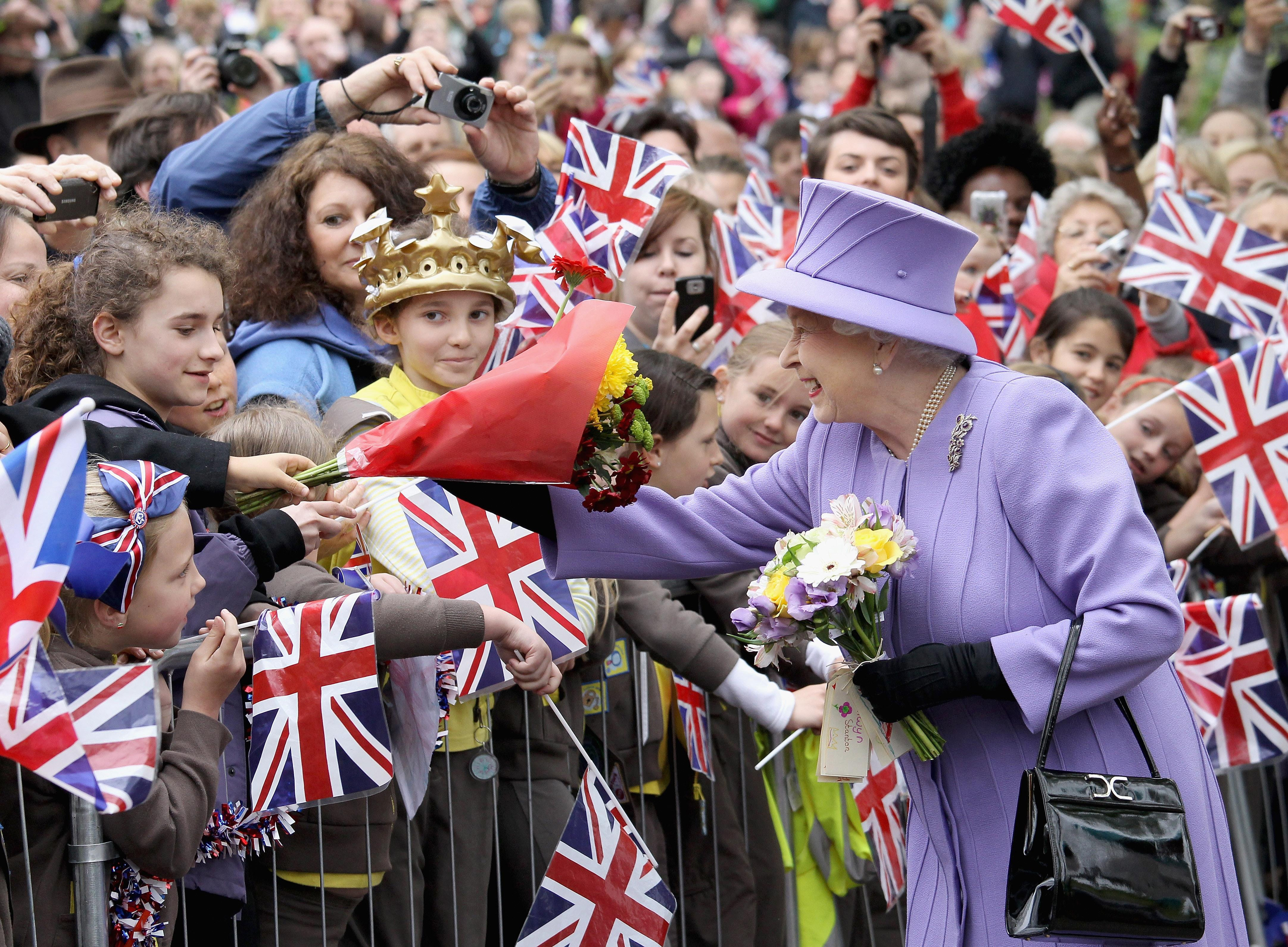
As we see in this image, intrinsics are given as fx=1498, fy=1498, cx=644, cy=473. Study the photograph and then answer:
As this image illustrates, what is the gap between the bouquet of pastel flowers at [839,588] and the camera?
2938 millimetres

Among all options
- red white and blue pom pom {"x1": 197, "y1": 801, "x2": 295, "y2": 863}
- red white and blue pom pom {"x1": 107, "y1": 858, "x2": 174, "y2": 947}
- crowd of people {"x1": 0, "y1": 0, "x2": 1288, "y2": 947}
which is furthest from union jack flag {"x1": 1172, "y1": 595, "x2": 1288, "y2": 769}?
red white and blue pom pom {"x1": 107, "y1": 858, "x2": 174, "y2": 947}

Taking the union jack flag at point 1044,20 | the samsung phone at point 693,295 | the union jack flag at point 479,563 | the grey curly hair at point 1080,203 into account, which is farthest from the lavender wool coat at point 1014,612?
the union jack flag at point 1044,20

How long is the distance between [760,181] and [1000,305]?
138cm

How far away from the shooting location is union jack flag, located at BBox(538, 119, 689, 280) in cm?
500

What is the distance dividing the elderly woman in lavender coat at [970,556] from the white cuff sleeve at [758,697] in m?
0.99

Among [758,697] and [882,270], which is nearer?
Answer: [882,270]

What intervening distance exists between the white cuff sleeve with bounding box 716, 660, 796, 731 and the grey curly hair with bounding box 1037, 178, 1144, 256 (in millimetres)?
3883

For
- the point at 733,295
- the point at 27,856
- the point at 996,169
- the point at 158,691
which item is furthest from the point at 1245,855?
the point at 27,856

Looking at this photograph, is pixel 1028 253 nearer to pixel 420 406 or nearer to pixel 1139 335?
pixel 1139 335

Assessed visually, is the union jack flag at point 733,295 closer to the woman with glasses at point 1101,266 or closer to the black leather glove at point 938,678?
the woman with glasses at point 1101,266

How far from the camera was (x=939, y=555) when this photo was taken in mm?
3117

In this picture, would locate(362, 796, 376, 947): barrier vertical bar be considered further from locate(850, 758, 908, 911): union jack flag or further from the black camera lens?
the black camera lens

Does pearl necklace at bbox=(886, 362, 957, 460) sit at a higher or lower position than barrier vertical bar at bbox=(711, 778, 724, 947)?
higher

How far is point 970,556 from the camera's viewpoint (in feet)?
10.2
